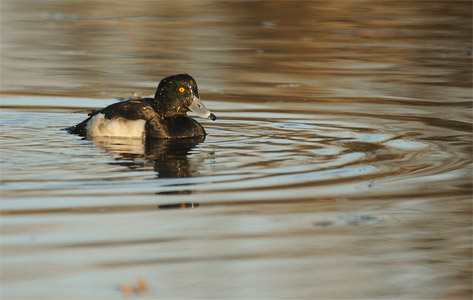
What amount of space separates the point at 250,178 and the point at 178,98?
296 centimetres

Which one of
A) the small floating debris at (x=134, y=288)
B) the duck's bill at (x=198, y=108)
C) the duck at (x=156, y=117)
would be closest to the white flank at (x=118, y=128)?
the duck at (x=156, y=117)

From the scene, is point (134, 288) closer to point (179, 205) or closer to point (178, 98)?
point (179, 205)

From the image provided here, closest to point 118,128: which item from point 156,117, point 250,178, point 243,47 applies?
point 156,117

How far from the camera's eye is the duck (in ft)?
32.3

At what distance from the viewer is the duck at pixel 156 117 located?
9.86 meters

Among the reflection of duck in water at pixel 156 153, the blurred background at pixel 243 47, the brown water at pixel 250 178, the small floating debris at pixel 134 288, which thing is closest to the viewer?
the small floating debris at pixel 134 288

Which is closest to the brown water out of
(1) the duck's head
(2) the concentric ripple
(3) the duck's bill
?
(2) the concentric ripple

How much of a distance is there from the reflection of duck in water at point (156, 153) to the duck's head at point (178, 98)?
1.62 ft

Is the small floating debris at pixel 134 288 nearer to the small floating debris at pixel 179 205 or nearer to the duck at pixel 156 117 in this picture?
the small floating debris at pixel 179 205

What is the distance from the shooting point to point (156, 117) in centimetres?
1002

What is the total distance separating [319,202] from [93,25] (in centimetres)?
1455

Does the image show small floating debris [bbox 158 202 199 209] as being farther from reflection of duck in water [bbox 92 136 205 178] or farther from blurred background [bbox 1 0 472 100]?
blurred background [bbox 1 0 472 100]

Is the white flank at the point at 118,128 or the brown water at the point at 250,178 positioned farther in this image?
the white flank at the point at 118,128

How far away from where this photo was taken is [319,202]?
668 centimetres
